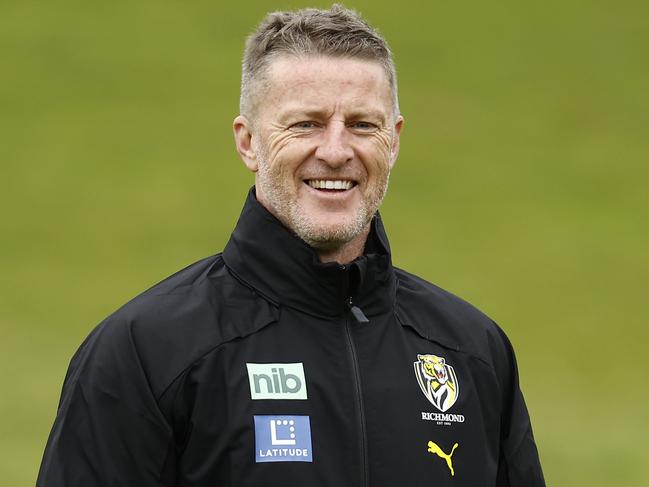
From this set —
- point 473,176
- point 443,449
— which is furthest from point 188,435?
point 473,176

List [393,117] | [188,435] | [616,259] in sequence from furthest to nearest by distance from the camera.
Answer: [616,259] < [393,117] < [188,435]

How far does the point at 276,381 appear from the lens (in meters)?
3.43

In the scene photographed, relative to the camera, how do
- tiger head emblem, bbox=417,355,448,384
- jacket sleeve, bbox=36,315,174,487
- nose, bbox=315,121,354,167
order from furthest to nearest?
tiger head emblem, bbox=417,355,448,384
nose, bbox=315,121,354,167
jacket sleeve, bbox=36,315,174,487

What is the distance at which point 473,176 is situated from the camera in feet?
49.1

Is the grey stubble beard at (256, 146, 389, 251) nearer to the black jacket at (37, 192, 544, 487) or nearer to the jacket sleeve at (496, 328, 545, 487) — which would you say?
the black jacket at (37, 192, 544, 487)

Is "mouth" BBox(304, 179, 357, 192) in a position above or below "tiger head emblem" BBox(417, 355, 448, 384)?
above

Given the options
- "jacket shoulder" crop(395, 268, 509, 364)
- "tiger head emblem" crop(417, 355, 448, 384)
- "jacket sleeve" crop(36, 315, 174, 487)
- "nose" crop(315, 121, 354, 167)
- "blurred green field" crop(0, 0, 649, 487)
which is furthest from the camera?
"blurred green field" crop(0, 0, 649, 487)

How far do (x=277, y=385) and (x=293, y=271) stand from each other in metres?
0.28

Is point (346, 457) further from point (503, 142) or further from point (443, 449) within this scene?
point (503, 142)

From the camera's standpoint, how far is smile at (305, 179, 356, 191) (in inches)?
139

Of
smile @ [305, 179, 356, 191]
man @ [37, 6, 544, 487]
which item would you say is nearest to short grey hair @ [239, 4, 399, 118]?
man @ [37, 6, 544, 487]

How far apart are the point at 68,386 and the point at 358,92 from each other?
910 millimetres

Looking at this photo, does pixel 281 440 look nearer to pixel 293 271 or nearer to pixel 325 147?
pixel 293 271

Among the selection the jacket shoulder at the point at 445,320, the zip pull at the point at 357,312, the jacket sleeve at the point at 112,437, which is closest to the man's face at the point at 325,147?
the zip pull at the point at 357,312
